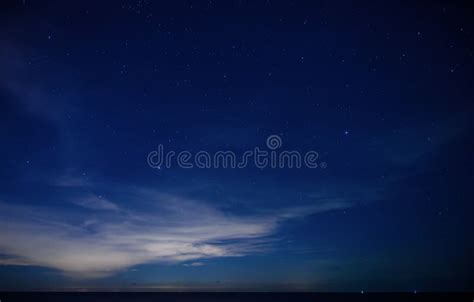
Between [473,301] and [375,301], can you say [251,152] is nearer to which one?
[473,301]

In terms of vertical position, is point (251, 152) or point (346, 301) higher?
point (251, 152)

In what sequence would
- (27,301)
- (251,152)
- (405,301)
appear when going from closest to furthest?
(251,152) → (27,301) → (405,301)

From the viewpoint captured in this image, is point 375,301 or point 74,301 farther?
point 375,301

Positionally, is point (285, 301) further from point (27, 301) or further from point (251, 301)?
point (27, 301)

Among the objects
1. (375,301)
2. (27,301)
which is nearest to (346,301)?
(375,301)

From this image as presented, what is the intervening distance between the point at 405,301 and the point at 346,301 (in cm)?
518

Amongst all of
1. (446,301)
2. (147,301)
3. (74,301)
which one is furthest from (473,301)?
(74,301)

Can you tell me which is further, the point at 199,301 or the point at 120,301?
the point at 120,301

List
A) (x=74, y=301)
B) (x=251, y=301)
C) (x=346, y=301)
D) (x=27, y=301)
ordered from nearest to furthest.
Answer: (x=27, y=301) < (x=74, y=301) < (x=251, y=301) < (x=346, y=301)

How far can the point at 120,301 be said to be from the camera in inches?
924

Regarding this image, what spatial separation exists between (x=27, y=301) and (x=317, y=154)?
18.1 metres

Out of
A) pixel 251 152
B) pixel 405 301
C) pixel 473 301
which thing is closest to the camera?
pixel 251 152

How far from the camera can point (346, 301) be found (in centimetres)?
2845

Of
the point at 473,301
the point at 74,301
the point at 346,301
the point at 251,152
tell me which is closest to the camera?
the point at 251,152
